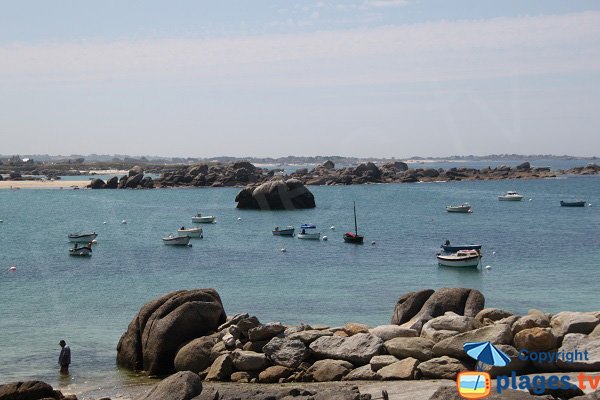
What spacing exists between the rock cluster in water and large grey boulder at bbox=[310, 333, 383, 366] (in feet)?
0.10

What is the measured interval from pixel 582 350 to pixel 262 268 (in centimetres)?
3747

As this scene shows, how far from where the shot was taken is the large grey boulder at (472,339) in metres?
21.1

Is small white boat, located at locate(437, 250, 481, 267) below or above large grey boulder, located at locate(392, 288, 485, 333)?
below

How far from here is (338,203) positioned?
135 metres

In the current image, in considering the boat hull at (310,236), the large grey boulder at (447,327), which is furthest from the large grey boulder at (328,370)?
the boat hull at (310,236)

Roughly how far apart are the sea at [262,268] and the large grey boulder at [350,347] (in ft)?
20.4


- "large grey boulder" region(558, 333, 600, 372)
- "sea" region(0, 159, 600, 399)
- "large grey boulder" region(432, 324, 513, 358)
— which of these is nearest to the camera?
"large grey boulder" region(558, 333, 600, 372)

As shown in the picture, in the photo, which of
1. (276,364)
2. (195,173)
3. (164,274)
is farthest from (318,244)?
(195,173)

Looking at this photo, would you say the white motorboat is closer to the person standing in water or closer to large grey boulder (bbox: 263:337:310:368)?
the person standing in water

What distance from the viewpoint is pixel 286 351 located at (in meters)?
23.8

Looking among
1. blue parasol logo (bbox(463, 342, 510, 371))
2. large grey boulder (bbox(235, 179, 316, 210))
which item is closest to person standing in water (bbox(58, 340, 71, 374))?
blue parasol logo (bbox(463, 342, 510, 371))

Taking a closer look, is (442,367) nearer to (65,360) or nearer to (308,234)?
(65,360)

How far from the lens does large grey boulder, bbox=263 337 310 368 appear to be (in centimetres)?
2356

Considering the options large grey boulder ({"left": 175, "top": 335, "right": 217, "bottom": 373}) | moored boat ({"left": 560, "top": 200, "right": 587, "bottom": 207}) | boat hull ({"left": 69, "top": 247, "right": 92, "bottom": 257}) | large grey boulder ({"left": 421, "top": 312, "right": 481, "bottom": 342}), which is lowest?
moored boat ({"left": 560, "top": 200, "right": 587, "bottom": 207})
